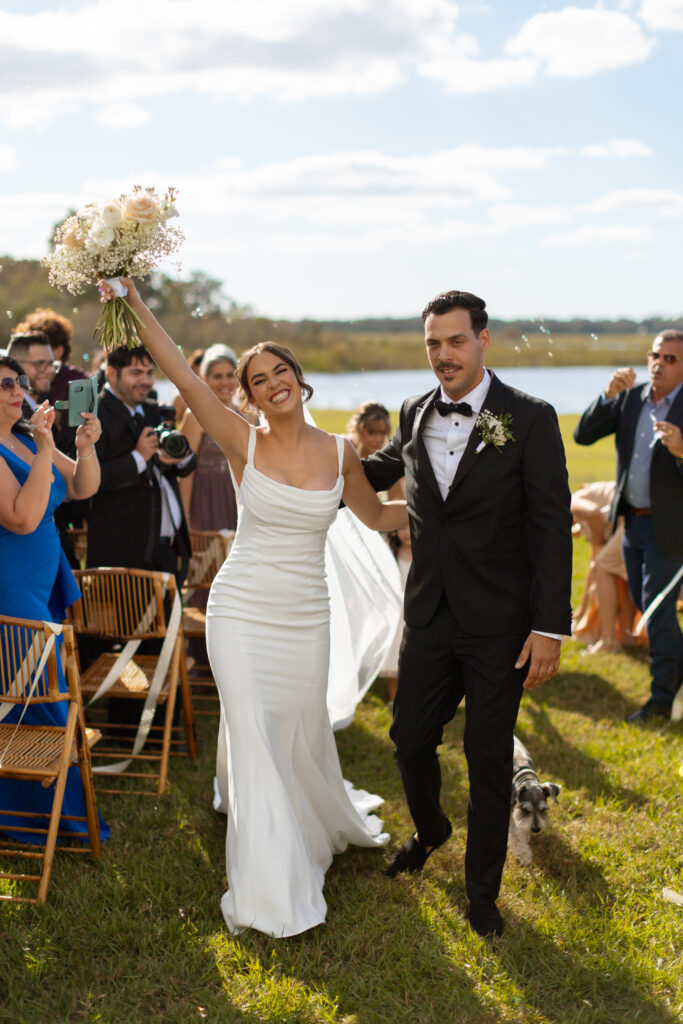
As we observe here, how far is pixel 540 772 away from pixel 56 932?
281 cm

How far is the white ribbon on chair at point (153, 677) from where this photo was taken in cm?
499

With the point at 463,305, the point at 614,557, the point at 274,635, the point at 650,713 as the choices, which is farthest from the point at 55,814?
the point at 614,557

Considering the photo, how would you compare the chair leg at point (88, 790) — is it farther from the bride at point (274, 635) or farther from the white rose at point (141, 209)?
the white rose at point (141, 209)

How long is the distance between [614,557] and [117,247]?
4907 mm

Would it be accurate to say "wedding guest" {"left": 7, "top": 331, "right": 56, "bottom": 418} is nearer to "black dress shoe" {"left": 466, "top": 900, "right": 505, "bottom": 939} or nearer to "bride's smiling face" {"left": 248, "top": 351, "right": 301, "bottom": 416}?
"bride's smiling face" {"left": 248, "top": 351, "right": 301, "bottom": 416}

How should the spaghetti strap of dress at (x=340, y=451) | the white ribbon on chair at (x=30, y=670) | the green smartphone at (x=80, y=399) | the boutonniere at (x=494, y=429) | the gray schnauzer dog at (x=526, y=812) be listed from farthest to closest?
the green smartphone at (x=80, y=399) → the gray schnauzer dog at (x=526, y=812) → the spaghetti strap of dress at (x=340, y=451) → the white ribbon on chair at (x=30, y=670) → the boutonniere at (x=494, y=429)

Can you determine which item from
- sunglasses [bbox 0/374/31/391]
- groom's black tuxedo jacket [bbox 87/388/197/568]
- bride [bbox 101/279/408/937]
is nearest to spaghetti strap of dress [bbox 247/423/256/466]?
bride [bbox 101/279/408/937]

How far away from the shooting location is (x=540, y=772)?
5.24 meters

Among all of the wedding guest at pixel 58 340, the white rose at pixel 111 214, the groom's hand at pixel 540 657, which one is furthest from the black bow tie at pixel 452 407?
the wedding guest at pixel 58 340

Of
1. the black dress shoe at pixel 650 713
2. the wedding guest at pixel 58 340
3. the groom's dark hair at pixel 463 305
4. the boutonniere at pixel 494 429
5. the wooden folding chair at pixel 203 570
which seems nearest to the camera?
the boutonniere at pixel 494 429

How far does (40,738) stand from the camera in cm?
409

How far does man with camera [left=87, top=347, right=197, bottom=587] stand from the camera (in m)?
5.57

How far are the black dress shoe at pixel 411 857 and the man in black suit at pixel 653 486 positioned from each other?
8.24 ft

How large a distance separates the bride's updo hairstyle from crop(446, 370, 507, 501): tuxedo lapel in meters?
0.90
